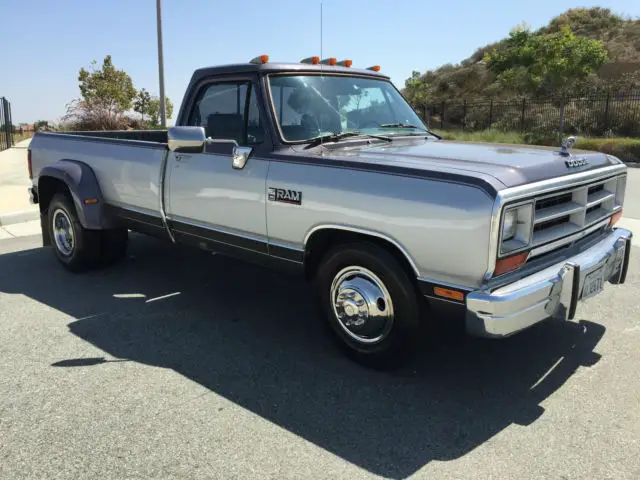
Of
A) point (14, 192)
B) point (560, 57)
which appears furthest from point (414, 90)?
point (14, 192)

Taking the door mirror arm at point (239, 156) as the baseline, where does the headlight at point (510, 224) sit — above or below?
below

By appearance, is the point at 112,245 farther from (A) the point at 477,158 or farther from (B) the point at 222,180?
(A) the point at 477,158

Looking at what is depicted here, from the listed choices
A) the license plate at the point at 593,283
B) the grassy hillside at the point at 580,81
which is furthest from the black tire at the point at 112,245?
Result: the grassy hillside at the point at 580,81

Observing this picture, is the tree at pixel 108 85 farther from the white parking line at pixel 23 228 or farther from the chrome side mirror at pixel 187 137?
the chrome side mirror at pixel 187 137

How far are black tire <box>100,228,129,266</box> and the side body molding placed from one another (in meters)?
0.35

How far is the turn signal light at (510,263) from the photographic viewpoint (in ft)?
9.96

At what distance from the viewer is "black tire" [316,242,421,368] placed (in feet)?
11.1

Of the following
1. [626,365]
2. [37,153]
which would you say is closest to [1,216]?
[37,153]

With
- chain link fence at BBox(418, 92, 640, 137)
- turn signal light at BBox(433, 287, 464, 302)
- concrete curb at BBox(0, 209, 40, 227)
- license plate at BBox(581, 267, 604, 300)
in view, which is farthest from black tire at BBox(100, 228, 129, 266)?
chain link fence at BBox(418, 92, 640, 137)

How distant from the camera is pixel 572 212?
356 centimetres

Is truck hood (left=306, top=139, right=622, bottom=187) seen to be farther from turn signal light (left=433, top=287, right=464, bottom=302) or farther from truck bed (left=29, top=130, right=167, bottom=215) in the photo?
truck bed (left=29, top=130, right=167, bottom=215)

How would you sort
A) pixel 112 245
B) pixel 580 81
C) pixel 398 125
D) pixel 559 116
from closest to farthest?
pixel 398 125 → pixel 112 245 → pixel 559 116 → pixel 580 81

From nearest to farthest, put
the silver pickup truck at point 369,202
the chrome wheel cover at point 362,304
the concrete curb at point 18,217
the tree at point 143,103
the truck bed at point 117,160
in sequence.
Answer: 1. the silver pickup truck at point 369,202
2. the chrome wheel cover at point 362,304
3. the truck bed at point 117,160
4. the concrete curb at point 18,217
5. the tree at point 143,103

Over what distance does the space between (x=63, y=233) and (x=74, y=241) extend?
39cm
